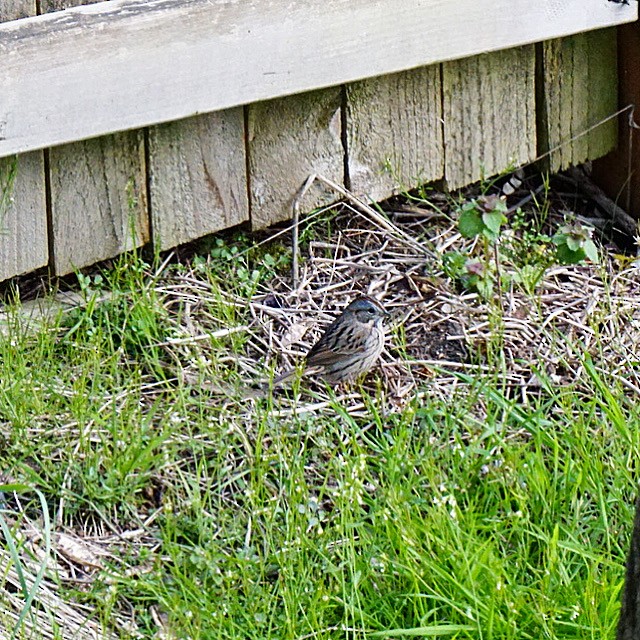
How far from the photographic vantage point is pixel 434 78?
5.07 m

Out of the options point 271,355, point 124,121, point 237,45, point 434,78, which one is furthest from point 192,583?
point 434,78

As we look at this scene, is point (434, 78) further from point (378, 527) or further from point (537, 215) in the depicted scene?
point (378, 527)

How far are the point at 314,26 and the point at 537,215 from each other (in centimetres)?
154

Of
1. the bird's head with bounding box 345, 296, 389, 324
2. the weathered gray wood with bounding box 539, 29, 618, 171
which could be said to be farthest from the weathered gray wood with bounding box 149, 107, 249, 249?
the weathered gray wood with bounding box 539, 29, 618, 171

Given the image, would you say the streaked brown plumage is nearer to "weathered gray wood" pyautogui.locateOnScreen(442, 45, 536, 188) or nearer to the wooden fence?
the wooden fence

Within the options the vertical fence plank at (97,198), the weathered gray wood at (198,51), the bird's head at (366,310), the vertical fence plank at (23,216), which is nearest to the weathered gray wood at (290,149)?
the weathered gray wood at (198,51)

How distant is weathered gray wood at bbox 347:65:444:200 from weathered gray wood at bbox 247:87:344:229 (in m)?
0.08

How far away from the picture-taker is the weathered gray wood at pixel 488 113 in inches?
203

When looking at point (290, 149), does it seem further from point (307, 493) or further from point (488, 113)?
point (307, 493)

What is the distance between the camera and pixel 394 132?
5.04m

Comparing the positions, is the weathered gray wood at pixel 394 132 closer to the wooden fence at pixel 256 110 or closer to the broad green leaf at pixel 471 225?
the wooden fence at pixel 256 110

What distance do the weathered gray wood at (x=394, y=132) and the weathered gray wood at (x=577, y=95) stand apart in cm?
57

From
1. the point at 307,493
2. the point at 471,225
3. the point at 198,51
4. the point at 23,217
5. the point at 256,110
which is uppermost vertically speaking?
the point at 198,51

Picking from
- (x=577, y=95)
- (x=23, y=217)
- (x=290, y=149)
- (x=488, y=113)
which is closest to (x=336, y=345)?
(x=290, y=149)
